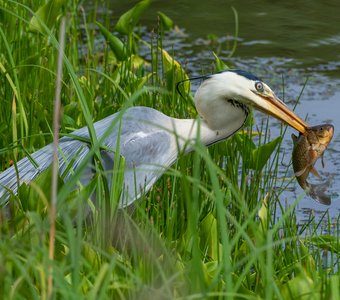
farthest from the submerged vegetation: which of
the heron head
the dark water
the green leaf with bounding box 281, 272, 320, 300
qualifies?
the dark water

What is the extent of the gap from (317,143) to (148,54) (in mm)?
2710

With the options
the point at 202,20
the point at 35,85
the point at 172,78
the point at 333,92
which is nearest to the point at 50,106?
the point at 35,85

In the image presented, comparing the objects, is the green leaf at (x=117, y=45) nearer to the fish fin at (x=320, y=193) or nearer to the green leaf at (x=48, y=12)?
the green leaf at (x=48, y=12)

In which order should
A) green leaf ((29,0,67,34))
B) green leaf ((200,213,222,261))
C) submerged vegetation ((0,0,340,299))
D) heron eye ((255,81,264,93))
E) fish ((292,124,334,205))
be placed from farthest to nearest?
green leaf ((29,0,67,34))
heron eye ((255,81,264,93))
fish ((292,124,334,205))
green leaf ((200,213,222,261))
submerged vegetation ((0,0,340,299))

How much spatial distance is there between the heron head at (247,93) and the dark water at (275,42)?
118cm

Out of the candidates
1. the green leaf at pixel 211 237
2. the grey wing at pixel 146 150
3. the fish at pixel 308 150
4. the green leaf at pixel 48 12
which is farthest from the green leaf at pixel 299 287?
the green leaf at pixel 48 12

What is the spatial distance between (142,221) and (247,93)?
135 cm

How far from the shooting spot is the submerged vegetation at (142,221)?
205cm

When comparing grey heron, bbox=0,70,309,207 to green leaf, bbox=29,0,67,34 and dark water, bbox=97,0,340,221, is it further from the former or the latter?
dark water, bbox=97,0,340,221

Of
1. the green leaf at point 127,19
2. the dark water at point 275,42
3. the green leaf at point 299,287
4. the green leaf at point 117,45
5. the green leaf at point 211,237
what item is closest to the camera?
the green leaf at point 299,287

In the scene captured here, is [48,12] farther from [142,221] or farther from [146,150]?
[142,221]

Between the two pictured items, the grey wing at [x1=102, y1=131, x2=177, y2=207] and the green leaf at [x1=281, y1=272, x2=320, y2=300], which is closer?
the green leaf at [x1=281, y1=272, x2=320, y2=300]

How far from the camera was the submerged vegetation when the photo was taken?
80.6 inches

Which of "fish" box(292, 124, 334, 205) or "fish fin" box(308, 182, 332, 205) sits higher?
"fish" box(292, 124, 334, 205)
